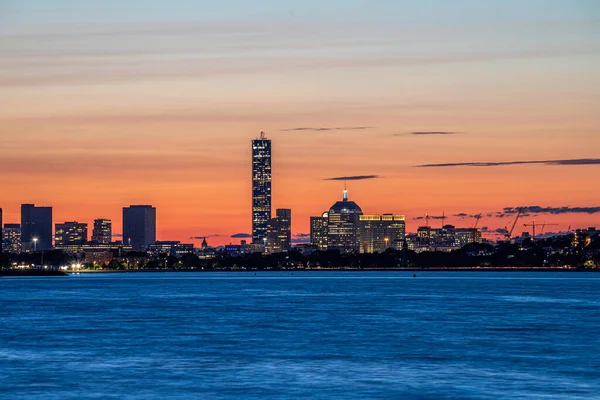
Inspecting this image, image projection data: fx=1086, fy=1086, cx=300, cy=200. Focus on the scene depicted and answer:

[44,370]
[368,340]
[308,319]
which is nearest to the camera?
[44,370]

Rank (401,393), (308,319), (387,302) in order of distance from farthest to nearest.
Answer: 1. (387,302)
2. (308,319)
3. (401,393)

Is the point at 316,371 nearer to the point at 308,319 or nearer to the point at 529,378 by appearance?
the point at 529,378

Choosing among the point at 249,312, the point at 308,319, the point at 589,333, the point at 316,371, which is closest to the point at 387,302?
the point at 249,312

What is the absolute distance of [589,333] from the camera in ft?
233

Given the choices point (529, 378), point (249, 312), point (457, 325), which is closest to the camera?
point (529, 378)

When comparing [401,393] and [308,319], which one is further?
[308,319]

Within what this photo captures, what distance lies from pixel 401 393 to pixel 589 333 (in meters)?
31.6

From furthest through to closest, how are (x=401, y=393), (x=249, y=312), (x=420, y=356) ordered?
(x=249, y=312)
(x=420, y=356)
(x=401, y=393)

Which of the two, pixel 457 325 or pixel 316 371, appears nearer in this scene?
pixel 316 371

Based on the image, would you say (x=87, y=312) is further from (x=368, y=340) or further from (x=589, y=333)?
(x=589, y=333)

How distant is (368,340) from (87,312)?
4188 centimetres

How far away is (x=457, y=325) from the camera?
79.6 metres

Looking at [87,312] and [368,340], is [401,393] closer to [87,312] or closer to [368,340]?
[368,340]

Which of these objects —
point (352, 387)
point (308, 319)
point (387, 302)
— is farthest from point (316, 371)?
point (387, 302)
